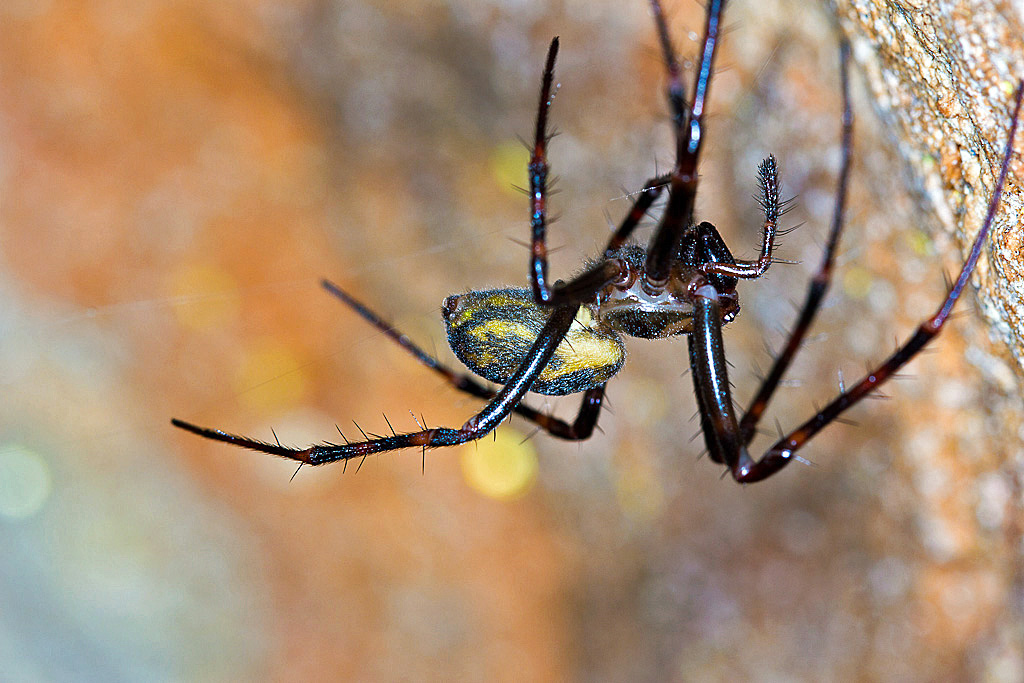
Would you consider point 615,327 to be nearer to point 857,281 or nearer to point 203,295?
point 857,281

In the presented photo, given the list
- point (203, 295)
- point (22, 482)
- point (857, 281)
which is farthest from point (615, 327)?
point (22, 482)

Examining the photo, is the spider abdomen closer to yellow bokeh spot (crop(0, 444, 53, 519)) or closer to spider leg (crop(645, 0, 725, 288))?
spider leg (crop(645, 0, 725, 288))

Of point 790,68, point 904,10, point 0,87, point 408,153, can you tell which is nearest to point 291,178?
point 408,153

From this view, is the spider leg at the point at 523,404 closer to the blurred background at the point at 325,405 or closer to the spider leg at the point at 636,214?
the spider leg at the point at 636,214

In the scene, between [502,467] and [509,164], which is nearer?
[509,164]

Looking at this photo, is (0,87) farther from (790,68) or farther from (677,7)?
(790,68)

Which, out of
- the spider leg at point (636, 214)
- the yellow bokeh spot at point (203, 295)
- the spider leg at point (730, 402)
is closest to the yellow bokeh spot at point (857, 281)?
the spider leg at point (730, 402)

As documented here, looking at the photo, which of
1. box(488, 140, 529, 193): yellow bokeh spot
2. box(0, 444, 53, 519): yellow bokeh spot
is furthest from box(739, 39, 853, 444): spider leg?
box(0, 444, 53, 519): yellow bokeh spot
